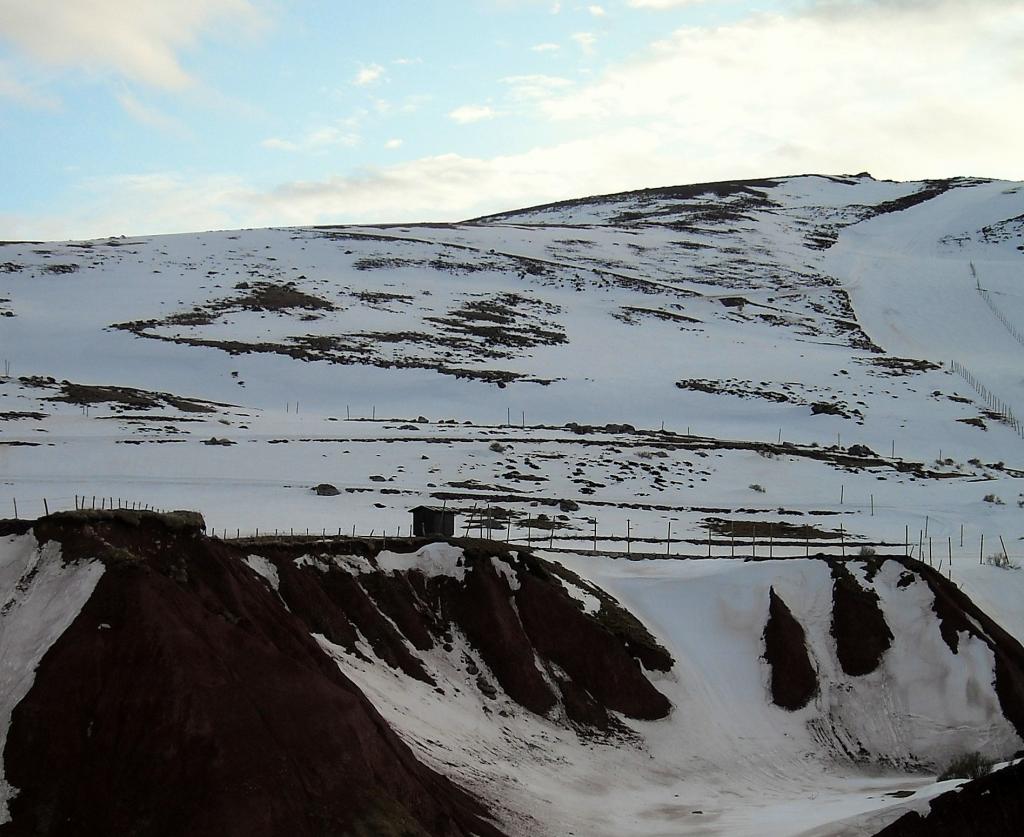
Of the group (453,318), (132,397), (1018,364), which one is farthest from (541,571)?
(1018,364)

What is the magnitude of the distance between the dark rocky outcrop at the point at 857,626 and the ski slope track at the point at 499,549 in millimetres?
112

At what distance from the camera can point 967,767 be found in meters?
29.8

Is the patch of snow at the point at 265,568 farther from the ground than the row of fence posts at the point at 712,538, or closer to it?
farther from the ground

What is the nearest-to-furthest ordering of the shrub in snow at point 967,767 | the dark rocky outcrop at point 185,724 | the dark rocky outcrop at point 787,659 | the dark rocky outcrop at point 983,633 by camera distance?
the dark rocky outcrop at point 185,724
the shrub in snow at point 967,767
the dark rocky outcrop at point 983,633
the dark rocky outcrop at point 787,659

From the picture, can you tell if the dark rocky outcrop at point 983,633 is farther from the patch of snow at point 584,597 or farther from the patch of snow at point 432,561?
the patch of snow at point 432,561

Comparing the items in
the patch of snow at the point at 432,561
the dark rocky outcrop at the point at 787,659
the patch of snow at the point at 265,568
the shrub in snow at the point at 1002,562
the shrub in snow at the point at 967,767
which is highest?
the patch of snow at the point at 265,568

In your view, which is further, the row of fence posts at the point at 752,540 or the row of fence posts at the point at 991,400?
the row of fence posts at the point at 991,400

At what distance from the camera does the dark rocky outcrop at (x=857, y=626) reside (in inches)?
1371

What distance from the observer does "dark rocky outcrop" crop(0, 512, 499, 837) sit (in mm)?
16062

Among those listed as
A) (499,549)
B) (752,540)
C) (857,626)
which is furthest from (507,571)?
(752,540)

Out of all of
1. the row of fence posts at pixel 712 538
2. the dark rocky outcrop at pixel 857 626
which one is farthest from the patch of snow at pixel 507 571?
the dark rocky outcrop at pixel 857 626

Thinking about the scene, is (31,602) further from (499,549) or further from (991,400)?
(991,400)

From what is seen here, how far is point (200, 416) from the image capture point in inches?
2457

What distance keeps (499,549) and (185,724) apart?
57.5ft
